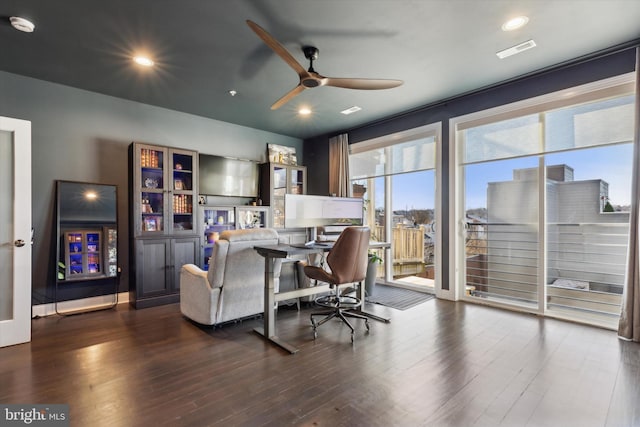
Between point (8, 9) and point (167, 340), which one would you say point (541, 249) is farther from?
point (8, 9)

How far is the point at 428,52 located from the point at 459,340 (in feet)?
9.10

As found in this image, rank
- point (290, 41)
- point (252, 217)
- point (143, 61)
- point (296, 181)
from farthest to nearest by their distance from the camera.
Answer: point (296, 181)
point (252, 217)
point (143, 61)
point (290, 41)

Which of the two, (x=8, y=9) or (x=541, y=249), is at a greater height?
(x=8, y=9)

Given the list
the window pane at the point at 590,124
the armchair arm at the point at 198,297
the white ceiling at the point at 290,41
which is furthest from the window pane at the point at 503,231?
the armchair arm at the point at 198,297

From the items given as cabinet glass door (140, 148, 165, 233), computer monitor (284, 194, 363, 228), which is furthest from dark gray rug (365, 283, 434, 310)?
cabinet glass door (140, 148, 165, 233)

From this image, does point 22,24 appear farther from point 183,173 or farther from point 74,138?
point 183,173

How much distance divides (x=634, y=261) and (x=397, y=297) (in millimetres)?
2468

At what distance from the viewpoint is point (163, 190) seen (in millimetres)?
4059

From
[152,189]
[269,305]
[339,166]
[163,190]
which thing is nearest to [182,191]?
[163,190]

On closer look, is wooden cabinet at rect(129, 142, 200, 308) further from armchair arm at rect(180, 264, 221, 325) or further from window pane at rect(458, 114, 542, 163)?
window pane at rect(458, 114, 542, 163)

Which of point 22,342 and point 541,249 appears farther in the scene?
point 541,249

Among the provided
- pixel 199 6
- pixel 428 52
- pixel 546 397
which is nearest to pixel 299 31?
pixel 199 6

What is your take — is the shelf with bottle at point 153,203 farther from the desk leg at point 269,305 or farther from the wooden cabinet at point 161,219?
the desk leg at point 269,305

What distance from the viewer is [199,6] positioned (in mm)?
2283
